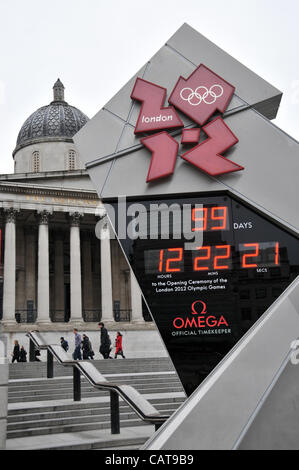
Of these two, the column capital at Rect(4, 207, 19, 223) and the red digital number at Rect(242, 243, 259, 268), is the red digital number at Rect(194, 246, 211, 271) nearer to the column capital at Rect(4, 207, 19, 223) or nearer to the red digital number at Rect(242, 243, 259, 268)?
the red digital number at Rect(242, 243, 259, 268)

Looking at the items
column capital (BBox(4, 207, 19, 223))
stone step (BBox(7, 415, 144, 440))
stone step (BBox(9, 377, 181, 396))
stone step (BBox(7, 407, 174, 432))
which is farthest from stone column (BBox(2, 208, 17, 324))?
stone step (BBox(7, 415, 144, 440))

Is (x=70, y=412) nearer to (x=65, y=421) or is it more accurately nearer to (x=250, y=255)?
(x=65, y=421)

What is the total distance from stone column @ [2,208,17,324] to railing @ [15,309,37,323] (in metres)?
2.87

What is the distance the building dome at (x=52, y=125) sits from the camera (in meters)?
45.2

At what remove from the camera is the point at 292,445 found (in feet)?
19.9

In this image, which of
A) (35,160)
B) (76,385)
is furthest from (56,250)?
(76,385)

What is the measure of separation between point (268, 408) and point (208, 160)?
4.18 m

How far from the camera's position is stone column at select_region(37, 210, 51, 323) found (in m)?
36.5

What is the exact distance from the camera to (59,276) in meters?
42.2

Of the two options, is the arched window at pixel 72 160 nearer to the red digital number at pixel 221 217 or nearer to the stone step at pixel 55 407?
the stone step at pixel 55 407

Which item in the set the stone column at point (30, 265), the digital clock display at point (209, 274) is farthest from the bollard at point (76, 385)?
the stone column at point (30, 265)

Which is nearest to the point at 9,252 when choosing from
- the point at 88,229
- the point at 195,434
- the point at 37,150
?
the point at 88,229

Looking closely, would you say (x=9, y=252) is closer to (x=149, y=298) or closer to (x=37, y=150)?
(x=37, y=150)

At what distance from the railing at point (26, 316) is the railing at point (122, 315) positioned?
646 cm
